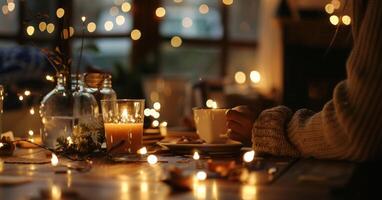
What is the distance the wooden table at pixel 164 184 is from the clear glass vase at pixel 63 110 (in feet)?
0.97

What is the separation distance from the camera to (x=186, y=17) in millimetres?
6684

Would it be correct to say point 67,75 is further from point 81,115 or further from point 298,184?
point 298,184

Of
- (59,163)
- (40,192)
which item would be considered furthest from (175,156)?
(40,192)

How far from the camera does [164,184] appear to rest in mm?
1278

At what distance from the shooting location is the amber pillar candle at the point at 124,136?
1.69 m

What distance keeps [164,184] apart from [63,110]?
0.64 m

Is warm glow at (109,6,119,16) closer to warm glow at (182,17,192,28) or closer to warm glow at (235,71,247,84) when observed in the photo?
warm glow at (182,17,192,28)

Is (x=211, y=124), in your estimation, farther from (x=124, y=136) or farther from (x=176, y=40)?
(x=176, y=40)

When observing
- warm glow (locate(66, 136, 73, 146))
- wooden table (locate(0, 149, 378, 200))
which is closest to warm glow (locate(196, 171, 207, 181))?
wooden table (locate(0, 149, 378, 200))

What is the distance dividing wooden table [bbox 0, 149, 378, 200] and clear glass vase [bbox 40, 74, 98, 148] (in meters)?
0.29

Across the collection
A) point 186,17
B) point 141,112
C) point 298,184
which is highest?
point 186,17

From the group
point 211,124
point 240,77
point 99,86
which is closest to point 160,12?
point 240,77

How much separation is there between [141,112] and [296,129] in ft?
1.18

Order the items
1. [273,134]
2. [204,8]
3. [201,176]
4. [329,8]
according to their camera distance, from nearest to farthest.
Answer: [201,176] → [273,134] → [329,8] → [204,8]
